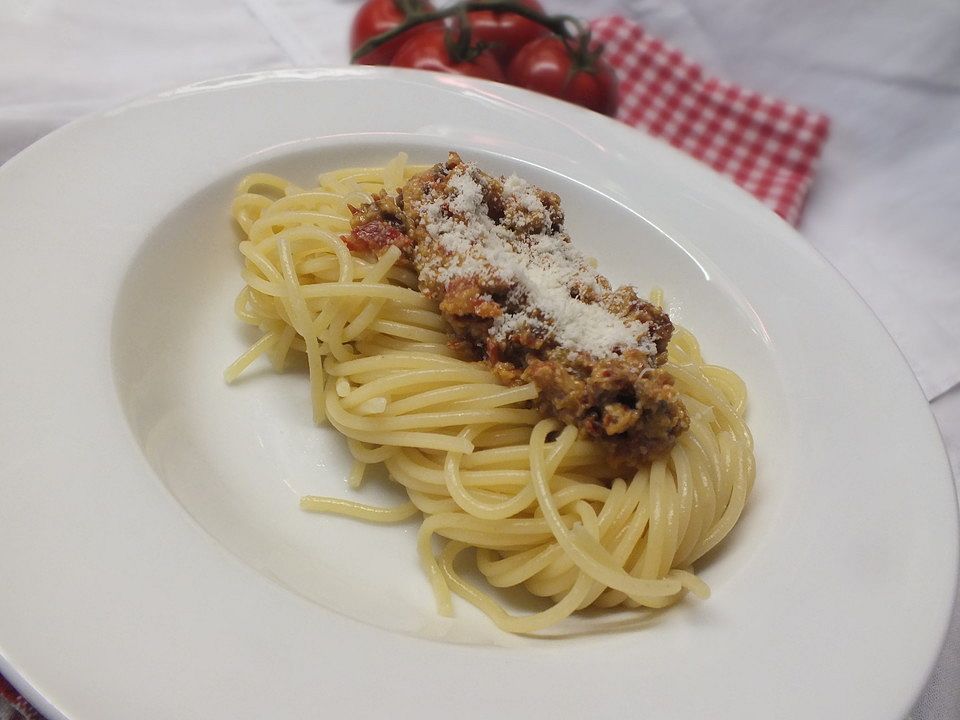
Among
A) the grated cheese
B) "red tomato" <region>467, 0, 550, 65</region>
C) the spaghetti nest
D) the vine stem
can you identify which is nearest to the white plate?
the spaghetti nest

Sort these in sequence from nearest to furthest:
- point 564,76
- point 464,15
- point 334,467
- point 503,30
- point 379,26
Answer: point 334,467 < point 464,15 < point 564,76 < point 379,26 < point 503,30

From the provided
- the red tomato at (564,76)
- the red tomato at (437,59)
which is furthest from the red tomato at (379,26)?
the red tomato at (564,76)

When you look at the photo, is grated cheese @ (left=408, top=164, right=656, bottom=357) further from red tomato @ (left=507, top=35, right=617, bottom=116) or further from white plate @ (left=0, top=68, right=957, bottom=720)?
red tomato @ (left=507, top=35, right=617, bottom=116)

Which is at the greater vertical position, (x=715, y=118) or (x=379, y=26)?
(x=379, y=26)

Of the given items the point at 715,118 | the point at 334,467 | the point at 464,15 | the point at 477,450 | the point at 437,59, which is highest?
the point at 464,15

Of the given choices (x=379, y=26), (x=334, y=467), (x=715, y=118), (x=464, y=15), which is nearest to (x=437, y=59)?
(x=464, y=15)

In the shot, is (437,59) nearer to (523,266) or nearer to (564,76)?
(564,76)
